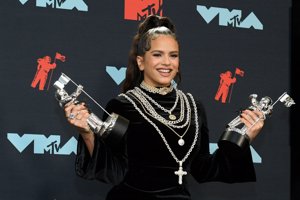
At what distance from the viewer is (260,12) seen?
3.23 metres

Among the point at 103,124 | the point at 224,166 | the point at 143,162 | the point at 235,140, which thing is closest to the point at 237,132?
the point at 235,140

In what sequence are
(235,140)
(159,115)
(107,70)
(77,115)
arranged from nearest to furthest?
(77,115) → (235,140) → (159,115) → (107,70)

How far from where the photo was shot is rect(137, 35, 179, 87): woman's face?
2229 millimetres


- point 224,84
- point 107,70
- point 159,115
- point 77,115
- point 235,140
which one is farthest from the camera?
point 224,84

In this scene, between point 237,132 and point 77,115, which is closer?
point 77,115

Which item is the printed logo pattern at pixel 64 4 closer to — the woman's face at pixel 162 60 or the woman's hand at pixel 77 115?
the woman's face at pixel 162 60

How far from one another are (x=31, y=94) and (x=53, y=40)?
0.86 ft

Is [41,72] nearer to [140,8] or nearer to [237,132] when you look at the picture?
[140,8]

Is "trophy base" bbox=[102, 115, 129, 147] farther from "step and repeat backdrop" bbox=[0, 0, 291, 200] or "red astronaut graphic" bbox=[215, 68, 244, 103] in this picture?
"red astronaut graphic" bbox=[215, 68, 244, 103]

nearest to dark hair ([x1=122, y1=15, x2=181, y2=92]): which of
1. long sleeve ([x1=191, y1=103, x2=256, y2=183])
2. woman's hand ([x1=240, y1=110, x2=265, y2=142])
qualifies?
long sleeve ([x1=191, y1=103, x2=256, y2=183])

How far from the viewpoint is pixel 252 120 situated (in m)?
2.12

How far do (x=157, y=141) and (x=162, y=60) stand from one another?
284mm
